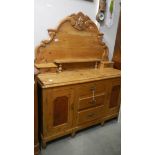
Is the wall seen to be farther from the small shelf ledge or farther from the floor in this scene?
the floor

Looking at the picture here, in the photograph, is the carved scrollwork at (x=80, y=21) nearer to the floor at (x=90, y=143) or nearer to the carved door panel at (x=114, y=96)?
the carved door panel at (x=114, y=96)

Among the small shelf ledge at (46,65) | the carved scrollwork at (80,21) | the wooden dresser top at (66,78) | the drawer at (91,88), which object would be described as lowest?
the drawer at (91,88)

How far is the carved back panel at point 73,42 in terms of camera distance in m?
2.03

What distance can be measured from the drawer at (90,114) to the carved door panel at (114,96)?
174 mm

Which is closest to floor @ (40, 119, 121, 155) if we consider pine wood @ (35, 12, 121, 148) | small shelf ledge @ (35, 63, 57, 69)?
pine wood @ (35, 12, 121, 148)

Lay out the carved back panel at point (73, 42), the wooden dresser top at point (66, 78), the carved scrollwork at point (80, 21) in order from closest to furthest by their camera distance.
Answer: the wooden dresser top at point (66, 78) → the carved back panel at point (73, 42) → the carved scrollwork at point (80, 21)

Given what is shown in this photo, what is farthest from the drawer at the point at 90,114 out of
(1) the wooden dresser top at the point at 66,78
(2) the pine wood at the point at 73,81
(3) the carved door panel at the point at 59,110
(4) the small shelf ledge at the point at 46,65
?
(4) the small shelf ledge at the point at 46,65

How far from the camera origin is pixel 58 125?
1923 mm

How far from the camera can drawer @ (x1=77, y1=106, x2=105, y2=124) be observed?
2.10m

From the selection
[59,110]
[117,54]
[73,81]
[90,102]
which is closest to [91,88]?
[90,102]
